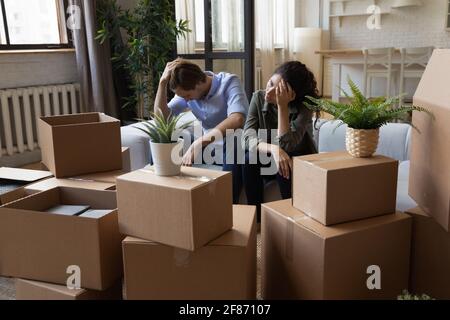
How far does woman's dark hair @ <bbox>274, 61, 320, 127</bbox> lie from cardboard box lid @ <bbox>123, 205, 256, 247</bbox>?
0.69 meters

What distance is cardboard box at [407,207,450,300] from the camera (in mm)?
1413

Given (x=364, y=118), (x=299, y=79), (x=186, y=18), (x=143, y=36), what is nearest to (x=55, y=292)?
(x=364, y=118)

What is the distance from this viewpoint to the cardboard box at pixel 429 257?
1413 mm

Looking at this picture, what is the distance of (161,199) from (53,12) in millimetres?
3313

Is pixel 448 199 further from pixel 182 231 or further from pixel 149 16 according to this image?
pixel 149 16

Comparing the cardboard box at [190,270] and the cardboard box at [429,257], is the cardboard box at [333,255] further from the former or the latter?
the cardboard box at [190,270]

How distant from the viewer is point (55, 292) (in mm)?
1389

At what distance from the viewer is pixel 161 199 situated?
126cm

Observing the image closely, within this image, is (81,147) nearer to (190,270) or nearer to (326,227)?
(190,270)

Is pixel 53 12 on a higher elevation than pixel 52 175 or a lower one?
higher

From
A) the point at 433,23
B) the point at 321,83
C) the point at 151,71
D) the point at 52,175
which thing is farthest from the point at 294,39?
the point at 52,175

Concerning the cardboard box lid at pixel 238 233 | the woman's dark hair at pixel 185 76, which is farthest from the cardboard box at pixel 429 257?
the woman's dark hair at pixel 185 76

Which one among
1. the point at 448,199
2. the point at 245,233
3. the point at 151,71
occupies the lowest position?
the point at 245,233
